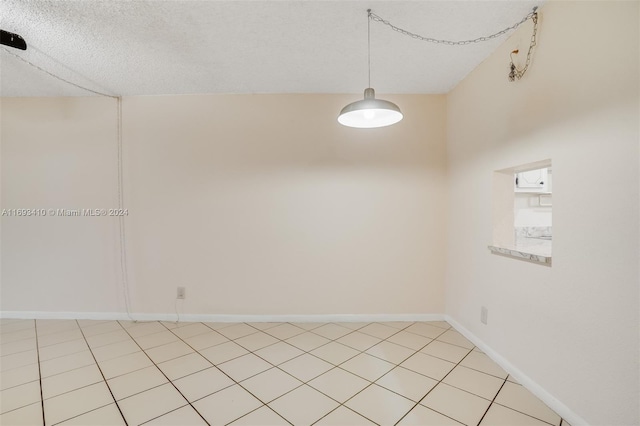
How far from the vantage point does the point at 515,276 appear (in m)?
2.11

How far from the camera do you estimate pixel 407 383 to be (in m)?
2.00

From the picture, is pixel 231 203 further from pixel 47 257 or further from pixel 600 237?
pixel 600 237

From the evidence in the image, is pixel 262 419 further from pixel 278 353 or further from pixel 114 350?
pixel 114 350

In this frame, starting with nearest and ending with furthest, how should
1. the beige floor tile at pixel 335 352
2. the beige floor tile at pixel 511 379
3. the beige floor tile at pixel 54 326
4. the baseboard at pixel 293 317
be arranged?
the beige floor tile at pixel 511 379, the beige floor tile at pixel 335 352, the beige floor tile at pixel 54 326, the baseboard at pixel 293 317

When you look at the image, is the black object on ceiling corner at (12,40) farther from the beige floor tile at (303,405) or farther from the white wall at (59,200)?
the beige floor tile at (303,405)

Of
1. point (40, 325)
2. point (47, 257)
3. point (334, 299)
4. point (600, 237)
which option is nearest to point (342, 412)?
point (334, 299)

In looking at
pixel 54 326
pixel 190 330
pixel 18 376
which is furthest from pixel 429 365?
pixel 54 326

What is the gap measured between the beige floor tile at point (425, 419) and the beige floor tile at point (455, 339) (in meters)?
1.08

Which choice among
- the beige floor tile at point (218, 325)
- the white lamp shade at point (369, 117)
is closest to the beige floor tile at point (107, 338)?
the beige floor tile at point (218, 325)

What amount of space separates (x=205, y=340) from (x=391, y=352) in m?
1.77

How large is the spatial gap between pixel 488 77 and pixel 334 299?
8.72 ft

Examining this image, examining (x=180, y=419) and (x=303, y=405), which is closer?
(x=180, y=419)

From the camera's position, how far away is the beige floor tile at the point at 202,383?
74.9 inches

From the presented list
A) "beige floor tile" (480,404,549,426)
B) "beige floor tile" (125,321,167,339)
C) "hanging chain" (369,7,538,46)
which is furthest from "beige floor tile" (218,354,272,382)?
"hanging chain" (369,7,538,46)
